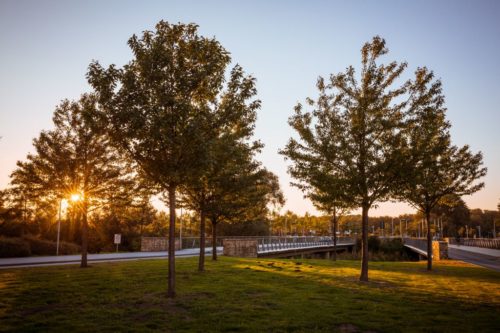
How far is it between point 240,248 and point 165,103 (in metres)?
24.9

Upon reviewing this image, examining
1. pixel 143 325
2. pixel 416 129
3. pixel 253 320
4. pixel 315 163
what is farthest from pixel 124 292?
pixel 416 129

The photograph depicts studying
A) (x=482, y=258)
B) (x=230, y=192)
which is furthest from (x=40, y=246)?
(x=482, y=258)

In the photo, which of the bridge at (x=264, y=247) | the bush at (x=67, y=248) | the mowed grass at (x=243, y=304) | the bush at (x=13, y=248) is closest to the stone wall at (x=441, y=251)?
the bridge at (x=264, y=247)

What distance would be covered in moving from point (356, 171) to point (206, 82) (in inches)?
286

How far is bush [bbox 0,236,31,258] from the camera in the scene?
2738 centimetres

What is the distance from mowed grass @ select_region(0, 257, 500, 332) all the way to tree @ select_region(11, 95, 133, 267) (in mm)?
4885

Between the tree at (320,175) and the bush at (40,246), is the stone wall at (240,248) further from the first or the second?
the tree at (320,175)

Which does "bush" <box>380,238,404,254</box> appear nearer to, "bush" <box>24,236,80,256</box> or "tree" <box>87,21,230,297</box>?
"bush" <box>24,236,80,256</box>

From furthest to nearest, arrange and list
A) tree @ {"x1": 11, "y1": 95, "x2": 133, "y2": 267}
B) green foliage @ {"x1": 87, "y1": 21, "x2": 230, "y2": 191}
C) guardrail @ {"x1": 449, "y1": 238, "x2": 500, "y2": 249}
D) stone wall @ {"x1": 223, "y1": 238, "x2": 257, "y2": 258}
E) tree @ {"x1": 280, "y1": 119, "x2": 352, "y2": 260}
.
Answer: guardrail @ {"x1": 449, "y1": 238, "x2": 500, "y2": 249} < stone wall @ {"x1": 223, "y1": 238, "x2": 257, "y2": 258} < tree @ {"x1": 11, "y1": 95, "x2": 133, "y2": 267} < tree @ {"x1": 280, "y1": 119, "x2": 352, "y2": 260} < green foliage @ {"x1": 87, "y1": 21, "x2": 230, "y2": 191}

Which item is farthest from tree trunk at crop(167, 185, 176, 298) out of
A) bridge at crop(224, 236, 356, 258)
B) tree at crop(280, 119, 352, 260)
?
bridge at crop(224, 236, 356, 258)

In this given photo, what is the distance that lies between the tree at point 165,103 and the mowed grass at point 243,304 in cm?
195

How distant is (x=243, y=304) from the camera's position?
977cm

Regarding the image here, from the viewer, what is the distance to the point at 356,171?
14258 mm

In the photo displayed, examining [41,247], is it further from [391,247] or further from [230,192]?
[391,247]
